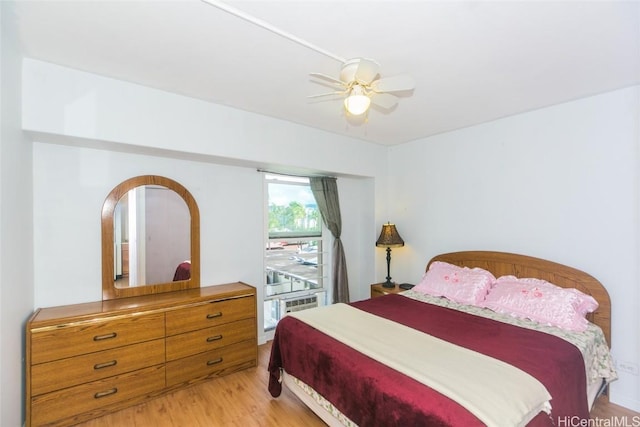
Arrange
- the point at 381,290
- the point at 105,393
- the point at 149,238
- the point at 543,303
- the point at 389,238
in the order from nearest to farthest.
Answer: the point at 105,393 → the point at 543,303 → the point at 149,238 → the point at 381,290 → the point at 389,238

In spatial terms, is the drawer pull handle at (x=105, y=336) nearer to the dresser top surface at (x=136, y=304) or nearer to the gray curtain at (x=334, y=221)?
the dresser top surface at (x=136, y=304)

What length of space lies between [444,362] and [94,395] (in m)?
2.55

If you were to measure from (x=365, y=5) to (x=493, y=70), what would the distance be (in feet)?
4.07

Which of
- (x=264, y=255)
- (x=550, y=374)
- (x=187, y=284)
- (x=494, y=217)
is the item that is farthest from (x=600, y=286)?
(x=187, y=284)

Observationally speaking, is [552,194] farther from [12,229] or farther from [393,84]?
[12,229]

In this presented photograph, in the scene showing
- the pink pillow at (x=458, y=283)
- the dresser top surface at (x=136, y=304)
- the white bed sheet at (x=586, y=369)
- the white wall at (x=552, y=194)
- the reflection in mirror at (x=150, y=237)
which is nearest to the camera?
the white bed sheet at (x=586, y=369)

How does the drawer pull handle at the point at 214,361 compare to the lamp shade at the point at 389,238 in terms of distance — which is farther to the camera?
the lamp shade at the point at 389,238

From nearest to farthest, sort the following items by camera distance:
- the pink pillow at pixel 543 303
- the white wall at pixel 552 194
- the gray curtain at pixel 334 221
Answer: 1. the pink pillow at pixel 543 303
2. the white wall at pixel 552 194
3. the gray curtain at pixel 334 221

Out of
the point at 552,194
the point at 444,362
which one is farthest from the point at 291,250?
the point at 552,194

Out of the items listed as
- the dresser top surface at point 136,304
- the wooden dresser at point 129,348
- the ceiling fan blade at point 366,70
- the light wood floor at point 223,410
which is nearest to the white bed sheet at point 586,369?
the light wood floor at point 223,410

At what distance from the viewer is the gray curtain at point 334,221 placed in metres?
4.10

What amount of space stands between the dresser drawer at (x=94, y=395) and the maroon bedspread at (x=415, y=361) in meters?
1.01

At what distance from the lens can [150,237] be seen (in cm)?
289

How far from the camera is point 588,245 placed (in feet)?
8.43
